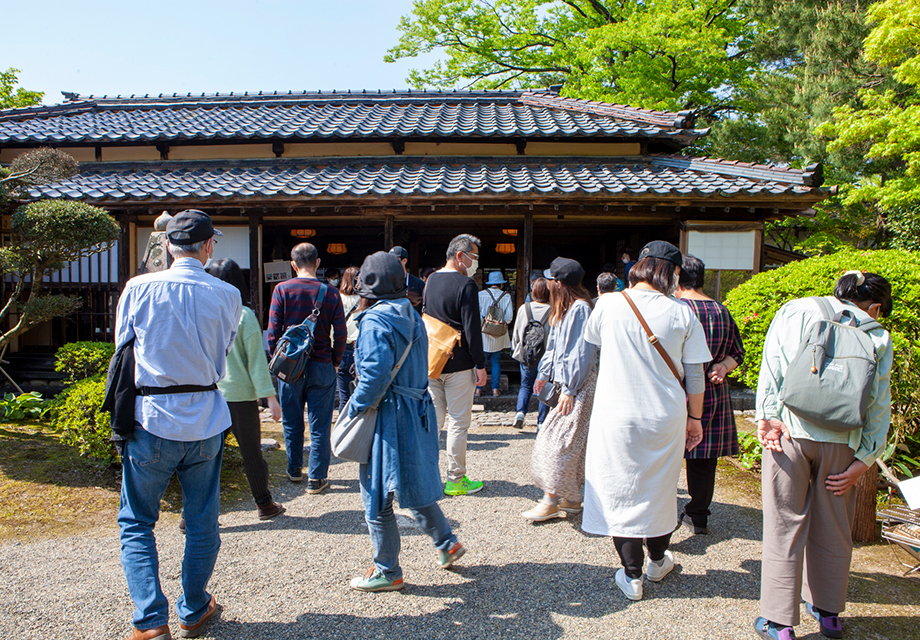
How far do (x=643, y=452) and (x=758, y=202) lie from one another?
20.2ft

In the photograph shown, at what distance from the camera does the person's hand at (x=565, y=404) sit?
367 centimetres

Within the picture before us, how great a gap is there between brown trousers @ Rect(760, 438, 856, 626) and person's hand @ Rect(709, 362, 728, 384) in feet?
2.89

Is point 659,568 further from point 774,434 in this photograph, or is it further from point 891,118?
point 891,118

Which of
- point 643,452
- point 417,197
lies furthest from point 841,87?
point 643,452

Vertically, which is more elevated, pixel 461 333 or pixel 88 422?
pixel 461 333

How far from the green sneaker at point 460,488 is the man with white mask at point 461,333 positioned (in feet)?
0.73

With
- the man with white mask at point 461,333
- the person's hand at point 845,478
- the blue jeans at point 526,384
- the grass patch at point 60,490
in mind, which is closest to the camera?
the person's hand at point 845,478

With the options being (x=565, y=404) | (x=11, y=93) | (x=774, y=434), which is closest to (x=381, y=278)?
(x=565, y=404)

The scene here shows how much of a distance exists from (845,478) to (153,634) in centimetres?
315

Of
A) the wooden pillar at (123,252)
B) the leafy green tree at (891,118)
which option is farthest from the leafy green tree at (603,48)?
the wooden pillar at (123,252)

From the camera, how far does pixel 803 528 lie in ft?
8.57

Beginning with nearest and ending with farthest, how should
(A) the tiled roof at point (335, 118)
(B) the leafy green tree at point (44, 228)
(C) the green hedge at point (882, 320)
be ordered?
(C) the green hedge at point (882, 320) → (B) the leafy green tree at point (44, 228) → (A) the tiled roof at point (335, 118)

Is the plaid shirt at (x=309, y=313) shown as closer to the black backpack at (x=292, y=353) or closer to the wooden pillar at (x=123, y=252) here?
the black backpack at (x=292, y=353)

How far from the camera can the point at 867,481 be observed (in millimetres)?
3602
